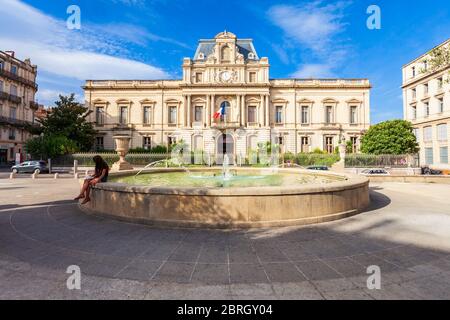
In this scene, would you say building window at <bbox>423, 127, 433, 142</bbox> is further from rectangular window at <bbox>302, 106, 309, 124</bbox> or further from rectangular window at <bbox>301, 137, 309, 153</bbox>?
rectangular window at <bbox>302, 106, 309, 124</bbox>

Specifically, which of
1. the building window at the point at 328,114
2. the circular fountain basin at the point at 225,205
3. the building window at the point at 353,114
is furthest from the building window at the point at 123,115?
the building window at the point at 353,114

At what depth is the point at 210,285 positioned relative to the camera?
316cm

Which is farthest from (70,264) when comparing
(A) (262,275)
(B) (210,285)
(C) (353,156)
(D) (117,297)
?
(C) (353,156)

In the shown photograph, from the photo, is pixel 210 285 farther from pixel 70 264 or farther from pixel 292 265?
pixel 70 264

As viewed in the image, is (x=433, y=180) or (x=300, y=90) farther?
(x=300, y=90)

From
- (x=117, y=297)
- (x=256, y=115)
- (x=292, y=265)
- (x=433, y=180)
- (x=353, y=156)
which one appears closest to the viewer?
(x=117, y=297)

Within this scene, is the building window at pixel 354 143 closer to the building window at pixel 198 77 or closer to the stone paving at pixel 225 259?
the building window at pixel 198 77

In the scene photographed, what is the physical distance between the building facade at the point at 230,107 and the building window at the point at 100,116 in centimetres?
17

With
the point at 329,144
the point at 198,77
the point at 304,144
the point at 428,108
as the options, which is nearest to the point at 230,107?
the point at 198,77

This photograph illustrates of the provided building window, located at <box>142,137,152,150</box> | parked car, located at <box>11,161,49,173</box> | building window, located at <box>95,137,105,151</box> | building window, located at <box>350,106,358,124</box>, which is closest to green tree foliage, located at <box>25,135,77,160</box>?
parked car, located at <box>11,161,49,173</box>
